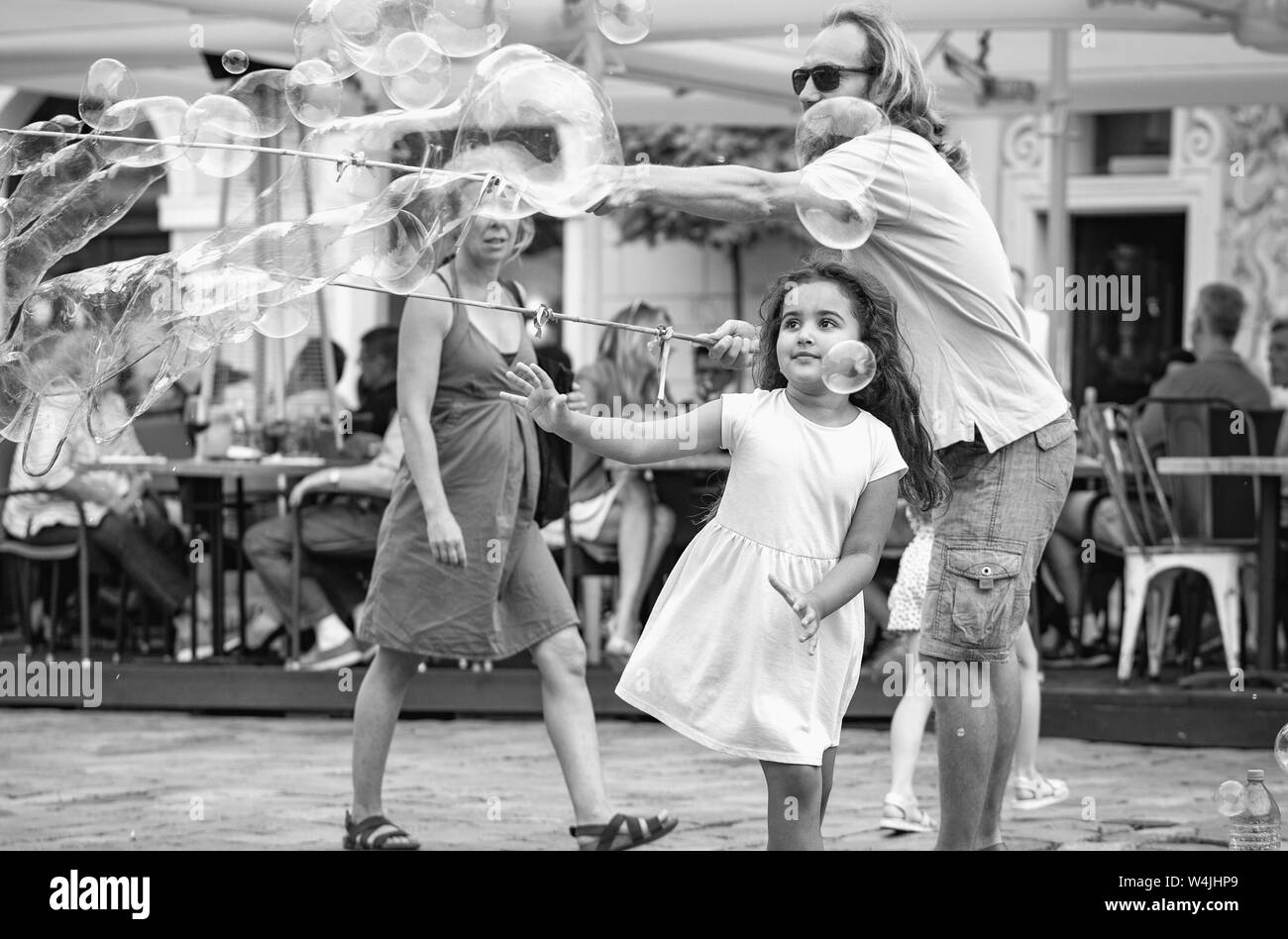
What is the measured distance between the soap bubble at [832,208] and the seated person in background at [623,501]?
4.08 meters

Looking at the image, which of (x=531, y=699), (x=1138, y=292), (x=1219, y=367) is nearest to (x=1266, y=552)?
(x=1219, y=367)

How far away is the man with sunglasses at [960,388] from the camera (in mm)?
4219

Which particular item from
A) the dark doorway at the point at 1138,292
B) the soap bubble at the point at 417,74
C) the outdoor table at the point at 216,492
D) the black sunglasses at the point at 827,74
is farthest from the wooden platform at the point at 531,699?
the dark doorway at the point at 1138,292

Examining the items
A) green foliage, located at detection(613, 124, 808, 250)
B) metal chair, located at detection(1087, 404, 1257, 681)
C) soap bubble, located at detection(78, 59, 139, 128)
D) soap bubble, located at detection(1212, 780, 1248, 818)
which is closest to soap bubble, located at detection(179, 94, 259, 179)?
soap bubble, located at detection(78, 59, 139, 128)

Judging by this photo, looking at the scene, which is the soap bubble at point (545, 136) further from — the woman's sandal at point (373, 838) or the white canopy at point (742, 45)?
the white canopy at point (742, 45)

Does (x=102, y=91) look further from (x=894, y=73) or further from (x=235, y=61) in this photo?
(x=894, y=73)

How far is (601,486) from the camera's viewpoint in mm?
8273

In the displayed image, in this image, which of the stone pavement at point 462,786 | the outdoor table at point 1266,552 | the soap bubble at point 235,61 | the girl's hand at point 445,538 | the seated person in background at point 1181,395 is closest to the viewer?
the soap bubble at point 235,61

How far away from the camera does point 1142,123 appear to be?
596 inches

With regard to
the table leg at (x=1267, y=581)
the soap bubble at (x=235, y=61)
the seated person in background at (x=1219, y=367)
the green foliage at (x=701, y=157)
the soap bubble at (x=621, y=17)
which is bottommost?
the table leg at (x=1267, y=581)

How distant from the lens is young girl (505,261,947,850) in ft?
12.5

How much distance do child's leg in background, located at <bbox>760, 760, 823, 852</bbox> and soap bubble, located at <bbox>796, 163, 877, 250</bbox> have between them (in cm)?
101
